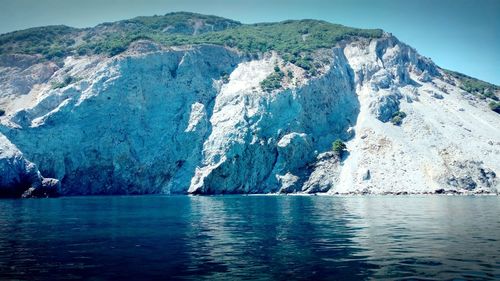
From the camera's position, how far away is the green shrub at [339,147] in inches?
4067

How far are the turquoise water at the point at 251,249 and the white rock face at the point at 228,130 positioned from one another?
58931 millimetres

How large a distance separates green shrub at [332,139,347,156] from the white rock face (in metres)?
1.60

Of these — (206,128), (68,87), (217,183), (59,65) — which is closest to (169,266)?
(217,183)

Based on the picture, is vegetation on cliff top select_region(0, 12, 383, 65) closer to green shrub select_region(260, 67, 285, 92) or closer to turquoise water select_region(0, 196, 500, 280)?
green shrub select_region(260, 67, 285, 92)

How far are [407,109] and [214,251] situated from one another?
4035 inches

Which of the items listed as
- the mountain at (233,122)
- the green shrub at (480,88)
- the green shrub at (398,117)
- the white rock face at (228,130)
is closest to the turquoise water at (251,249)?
the mountain at (233,122)

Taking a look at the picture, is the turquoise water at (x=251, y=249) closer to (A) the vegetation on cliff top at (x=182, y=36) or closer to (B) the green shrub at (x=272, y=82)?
(B) the green shrub at (x=272, y=82)

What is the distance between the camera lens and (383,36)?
457 feet

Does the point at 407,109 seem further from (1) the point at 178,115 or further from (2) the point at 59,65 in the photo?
(2) the point at 59,65

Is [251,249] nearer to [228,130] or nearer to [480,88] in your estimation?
[228,130]

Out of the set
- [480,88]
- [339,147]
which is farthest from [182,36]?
[480,88]

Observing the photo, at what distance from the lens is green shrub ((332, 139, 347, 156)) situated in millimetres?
103312

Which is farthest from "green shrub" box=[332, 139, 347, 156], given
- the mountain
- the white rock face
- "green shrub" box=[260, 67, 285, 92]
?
"green shrub" box=[260, 67, 285, 92]

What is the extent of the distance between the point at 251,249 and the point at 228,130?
80.8 meters
